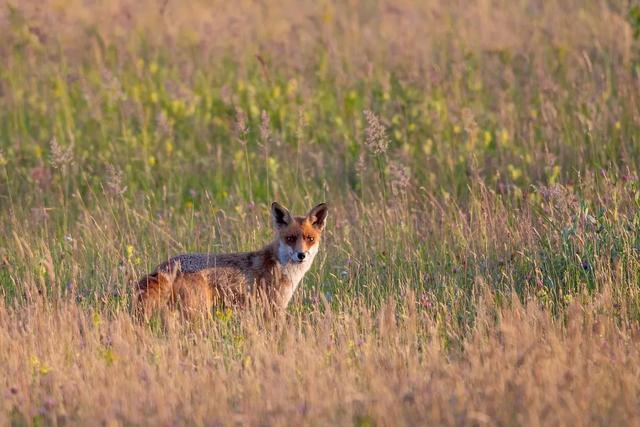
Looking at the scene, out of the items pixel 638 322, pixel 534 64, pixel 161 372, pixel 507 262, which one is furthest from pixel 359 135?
pixel 161 372

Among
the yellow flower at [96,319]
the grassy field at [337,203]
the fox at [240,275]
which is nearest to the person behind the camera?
the grassy field at [337,203]

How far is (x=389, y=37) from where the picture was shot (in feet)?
54.6

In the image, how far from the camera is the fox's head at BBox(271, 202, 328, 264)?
376 inches

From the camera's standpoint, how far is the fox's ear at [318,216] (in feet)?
32.8

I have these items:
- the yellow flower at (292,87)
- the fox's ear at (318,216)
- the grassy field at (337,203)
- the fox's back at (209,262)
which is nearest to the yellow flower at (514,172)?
the grassy field at (337,203)

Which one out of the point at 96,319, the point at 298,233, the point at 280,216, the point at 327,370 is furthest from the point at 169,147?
the point at 327,370

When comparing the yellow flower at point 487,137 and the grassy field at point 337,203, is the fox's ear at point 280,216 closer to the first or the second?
the grassy field at point 337,203

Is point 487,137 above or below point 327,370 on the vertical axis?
above

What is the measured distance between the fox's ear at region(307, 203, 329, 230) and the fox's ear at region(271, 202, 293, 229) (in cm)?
23

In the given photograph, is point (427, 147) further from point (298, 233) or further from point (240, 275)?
point (240, 275)

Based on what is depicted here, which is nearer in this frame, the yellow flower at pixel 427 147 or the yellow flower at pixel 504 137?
the yellow flower at pixel 427 147

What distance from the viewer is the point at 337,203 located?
12234mm

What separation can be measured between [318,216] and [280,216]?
16.2 inches

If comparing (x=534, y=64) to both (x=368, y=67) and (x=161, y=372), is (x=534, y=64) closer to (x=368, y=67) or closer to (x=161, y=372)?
(x=368, y=67)
